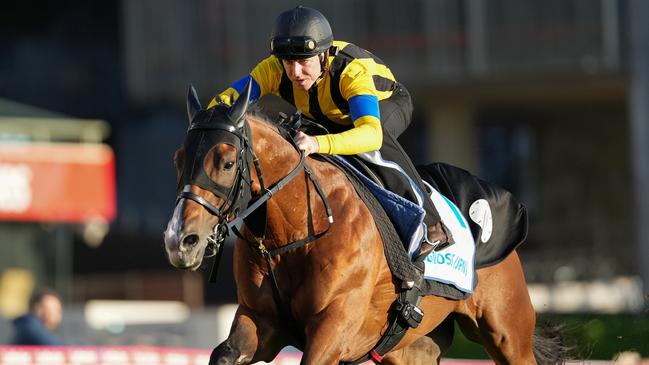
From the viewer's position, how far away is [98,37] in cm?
3088

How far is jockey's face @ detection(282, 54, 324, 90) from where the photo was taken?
590cm

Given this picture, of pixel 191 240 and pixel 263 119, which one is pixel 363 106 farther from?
pixel 191 240

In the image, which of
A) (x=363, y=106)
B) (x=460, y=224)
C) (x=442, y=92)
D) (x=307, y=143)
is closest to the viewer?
(x=307, y=143)

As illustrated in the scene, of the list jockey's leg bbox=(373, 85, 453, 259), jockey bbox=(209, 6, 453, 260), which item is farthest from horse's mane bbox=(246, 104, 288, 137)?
jockey's leg bbox=(373, 85, 453, 259)

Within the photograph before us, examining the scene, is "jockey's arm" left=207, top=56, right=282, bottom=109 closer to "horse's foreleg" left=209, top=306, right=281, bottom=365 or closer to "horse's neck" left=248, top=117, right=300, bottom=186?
"horse's neck" left=248, top=117, right=300, bottom=186

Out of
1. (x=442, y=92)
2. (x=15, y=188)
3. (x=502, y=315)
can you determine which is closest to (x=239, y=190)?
(x=502, y=315)

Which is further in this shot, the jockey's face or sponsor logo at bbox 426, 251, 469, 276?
sponsor logo at bbox 426, 251, 469, 276

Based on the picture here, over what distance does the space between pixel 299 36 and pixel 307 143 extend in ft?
1.65

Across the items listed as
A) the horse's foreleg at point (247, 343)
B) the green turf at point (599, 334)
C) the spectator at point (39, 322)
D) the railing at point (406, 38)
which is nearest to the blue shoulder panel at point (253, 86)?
the horse's foreleg at point (247, 343)

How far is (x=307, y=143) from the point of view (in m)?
5.69

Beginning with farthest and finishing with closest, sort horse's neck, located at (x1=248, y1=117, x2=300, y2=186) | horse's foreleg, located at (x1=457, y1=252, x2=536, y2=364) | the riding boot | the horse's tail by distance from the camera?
the horse's tail < horse's foreleg, located at (x1=457, y1=252, x2=536, y2=364) < the riding boot < horse's neck, located at (x1=248, y1=117, x2=300, y2=186)

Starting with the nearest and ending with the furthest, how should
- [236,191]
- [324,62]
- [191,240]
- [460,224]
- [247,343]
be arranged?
[191,240] → [236,191] → [247,343] → [324,62] → [460,224]

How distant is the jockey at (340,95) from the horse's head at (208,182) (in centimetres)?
39

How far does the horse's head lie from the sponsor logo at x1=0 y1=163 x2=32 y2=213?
13.5 meters
